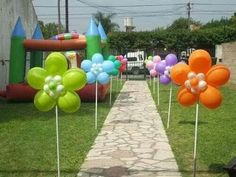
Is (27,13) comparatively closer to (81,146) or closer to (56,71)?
(81,146)

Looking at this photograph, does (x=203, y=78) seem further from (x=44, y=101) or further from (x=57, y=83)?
(x=44, y=101)

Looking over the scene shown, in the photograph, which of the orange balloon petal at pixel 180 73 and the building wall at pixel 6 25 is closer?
the orange balloon petal at pixel 180 73

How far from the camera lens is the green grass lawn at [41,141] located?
24.1ft

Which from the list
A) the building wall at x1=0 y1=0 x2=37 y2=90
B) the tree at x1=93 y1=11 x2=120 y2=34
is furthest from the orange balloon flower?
the tree at x1=93 y1=11 x2=120 y2=34

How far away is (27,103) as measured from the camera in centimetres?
1655

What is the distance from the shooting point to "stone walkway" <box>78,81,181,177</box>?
712 cm

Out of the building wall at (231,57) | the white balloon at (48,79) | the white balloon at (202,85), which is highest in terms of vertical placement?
the white balloon at (48,79)

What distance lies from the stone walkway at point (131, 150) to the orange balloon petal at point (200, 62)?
1595mm

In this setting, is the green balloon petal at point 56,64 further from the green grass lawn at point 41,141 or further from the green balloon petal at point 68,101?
the green grass lawn at point 41,141

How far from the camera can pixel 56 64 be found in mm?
6504

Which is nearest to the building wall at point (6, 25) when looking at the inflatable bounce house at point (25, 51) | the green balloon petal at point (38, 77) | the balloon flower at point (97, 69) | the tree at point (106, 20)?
the inflatable bounce house at point (25, 51)

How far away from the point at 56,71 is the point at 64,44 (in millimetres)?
11085

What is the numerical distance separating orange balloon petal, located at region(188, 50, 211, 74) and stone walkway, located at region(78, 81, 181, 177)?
1.59 meters

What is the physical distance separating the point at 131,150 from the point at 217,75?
2.67 m
